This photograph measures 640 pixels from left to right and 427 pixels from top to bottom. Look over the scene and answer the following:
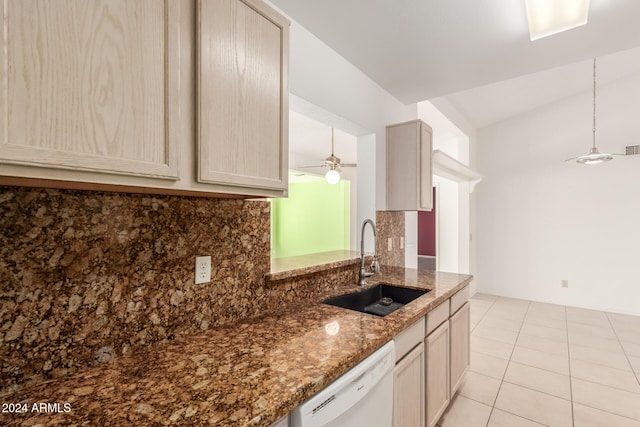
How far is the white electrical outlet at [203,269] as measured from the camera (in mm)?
1275

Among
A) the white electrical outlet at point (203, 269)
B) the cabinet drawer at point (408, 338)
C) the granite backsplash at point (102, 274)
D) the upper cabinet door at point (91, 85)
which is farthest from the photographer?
the cabinet drawer at point (408, 338)

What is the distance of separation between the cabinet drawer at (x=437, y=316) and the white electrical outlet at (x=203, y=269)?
1195 millimetres

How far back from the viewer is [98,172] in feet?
2.44

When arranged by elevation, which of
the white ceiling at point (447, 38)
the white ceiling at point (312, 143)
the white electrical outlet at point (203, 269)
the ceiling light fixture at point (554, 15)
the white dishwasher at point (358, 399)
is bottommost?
the white dishwasher at point (358, 399)

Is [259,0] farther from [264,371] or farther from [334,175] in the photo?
[334,175]

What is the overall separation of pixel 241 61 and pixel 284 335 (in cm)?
108

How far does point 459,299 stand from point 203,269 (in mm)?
1792

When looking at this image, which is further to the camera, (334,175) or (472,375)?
(334,175)

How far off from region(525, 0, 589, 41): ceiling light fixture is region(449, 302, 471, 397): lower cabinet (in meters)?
1.86

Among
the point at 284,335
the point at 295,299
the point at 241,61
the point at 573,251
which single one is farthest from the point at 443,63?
the point at 573,251

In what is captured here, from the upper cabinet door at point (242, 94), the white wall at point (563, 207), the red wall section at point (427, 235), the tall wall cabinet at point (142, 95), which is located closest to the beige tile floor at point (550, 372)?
the white wall at point (563, 207)

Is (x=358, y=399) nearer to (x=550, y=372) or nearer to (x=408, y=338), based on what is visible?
(x=408, y=338)

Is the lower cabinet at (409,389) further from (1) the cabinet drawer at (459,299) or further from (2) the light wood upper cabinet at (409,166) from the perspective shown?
(2) the light wood upper cabinet at (409,166)

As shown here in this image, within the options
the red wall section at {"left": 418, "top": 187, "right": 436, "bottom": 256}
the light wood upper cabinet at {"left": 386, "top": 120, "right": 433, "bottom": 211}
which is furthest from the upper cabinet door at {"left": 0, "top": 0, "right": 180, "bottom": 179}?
the red wall section at {"left": 418, "top": 187, "right": 436, "bottom": 256}
